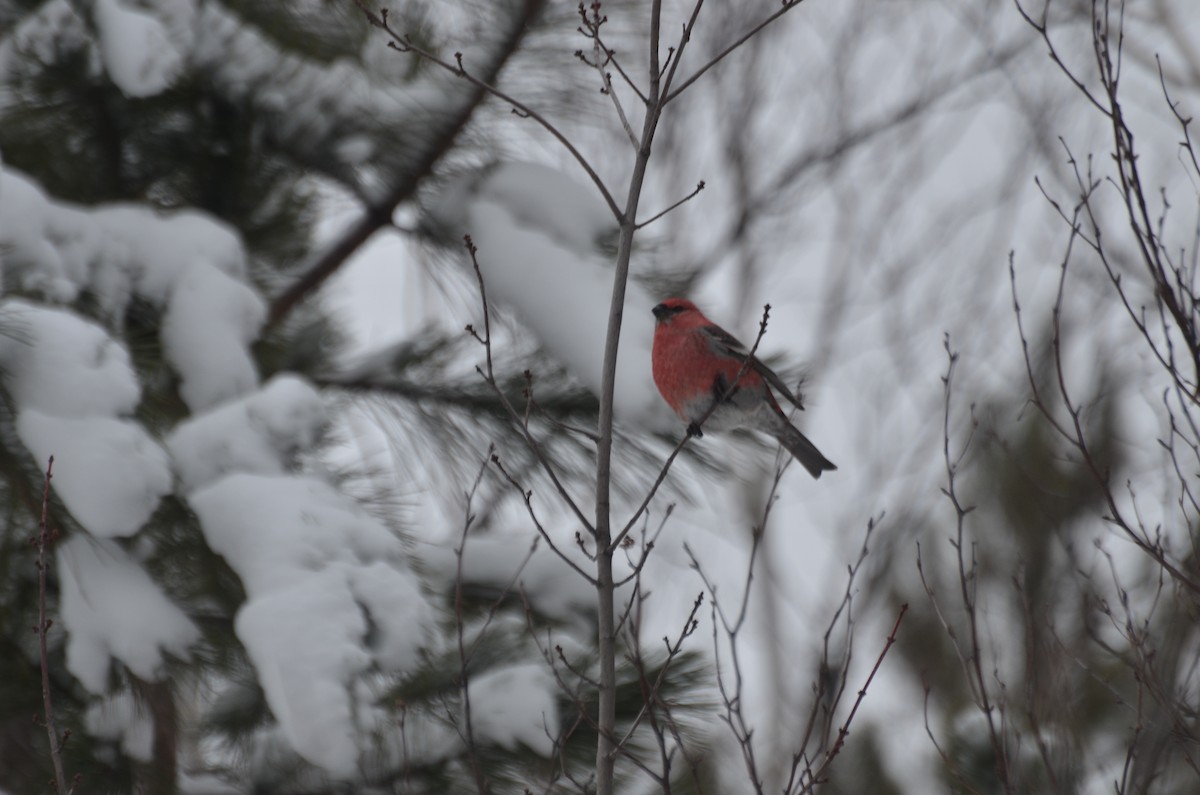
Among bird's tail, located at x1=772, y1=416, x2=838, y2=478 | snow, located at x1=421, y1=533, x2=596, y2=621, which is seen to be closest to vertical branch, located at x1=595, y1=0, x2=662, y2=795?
→ snow, located at x1=421, y1=533, x2=596, y2=621

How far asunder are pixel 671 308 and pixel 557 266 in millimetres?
612

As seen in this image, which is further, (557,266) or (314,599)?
(557,266)

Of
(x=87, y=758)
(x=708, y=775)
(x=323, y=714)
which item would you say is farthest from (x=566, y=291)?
(x=708, y=775)

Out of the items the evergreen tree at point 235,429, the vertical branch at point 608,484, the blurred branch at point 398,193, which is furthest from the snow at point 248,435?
the vertical branch at point 608,484

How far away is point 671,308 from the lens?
3697mm

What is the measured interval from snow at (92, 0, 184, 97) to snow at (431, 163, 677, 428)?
34.2 inches

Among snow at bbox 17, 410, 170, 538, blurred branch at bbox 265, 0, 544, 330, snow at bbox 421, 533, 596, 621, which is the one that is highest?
blurred branch at bbox 265, 0, 544, 330

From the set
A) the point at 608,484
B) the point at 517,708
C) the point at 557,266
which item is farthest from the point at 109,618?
the point at 557,266

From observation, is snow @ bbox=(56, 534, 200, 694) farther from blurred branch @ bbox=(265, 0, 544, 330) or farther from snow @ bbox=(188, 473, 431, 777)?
blurred branch @ bbox=(265, 0, 544, 330)

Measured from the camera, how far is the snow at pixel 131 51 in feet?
10.0

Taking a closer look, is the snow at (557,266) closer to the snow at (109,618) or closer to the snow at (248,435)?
the snow at (248,435)

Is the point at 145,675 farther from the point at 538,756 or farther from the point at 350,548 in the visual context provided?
the point at 538,756

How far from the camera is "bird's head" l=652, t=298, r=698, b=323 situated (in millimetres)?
3582

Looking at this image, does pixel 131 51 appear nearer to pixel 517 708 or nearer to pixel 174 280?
pixel 174 280
